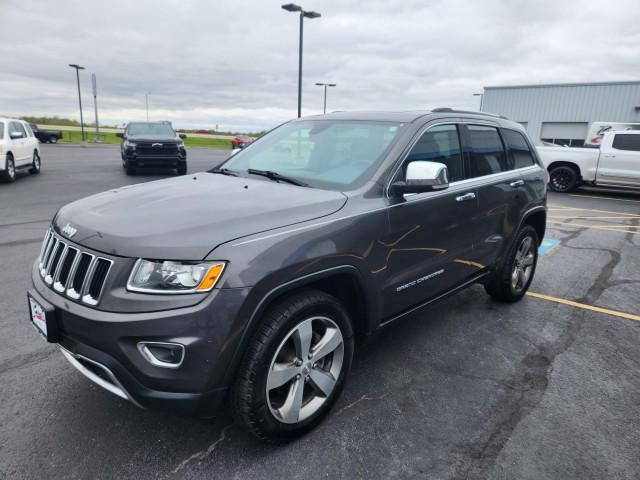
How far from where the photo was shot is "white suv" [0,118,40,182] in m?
12.7

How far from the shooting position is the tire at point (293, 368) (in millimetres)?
2238

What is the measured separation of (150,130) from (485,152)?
14937 millimetres

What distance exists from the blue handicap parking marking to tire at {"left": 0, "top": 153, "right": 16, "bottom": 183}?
13152mm

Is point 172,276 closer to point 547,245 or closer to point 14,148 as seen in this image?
point 547,245

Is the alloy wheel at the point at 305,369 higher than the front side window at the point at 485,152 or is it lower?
lower

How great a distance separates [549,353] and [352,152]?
223 centimetres

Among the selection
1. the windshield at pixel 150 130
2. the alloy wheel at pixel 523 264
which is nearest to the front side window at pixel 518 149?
the alloy wheel at pixel 523 264

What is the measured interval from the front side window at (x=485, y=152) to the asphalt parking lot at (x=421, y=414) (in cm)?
137

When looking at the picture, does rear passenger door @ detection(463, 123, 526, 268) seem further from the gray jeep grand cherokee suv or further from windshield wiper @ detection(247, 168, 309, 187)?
windshield wiper @ detection(247, 168, 309, 187)

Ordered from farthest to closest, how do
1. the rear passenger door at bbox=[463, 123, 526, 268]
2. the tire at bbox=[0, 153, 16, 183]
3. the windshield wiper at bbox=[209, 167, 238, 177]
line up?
the tire at bbox=[0, 153, 16, 183]
the rear passenger door at bbox=[463, 123, 526, 268]
the windshield wiper at bbox=[209, 167, 238, 177]

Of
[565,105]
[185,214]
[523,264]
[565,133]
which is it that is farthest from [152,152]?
[565,133]

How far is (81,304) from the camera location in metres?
2.19

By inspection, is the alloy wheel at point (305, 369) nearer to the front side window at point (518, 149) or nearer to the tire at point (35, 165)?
the front side window at point (518, 149)

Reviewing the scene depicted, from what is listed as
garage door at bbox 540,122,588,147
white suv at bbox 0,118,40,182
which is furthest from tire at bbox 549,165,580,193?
garage door at bbox 540,122,588,147
